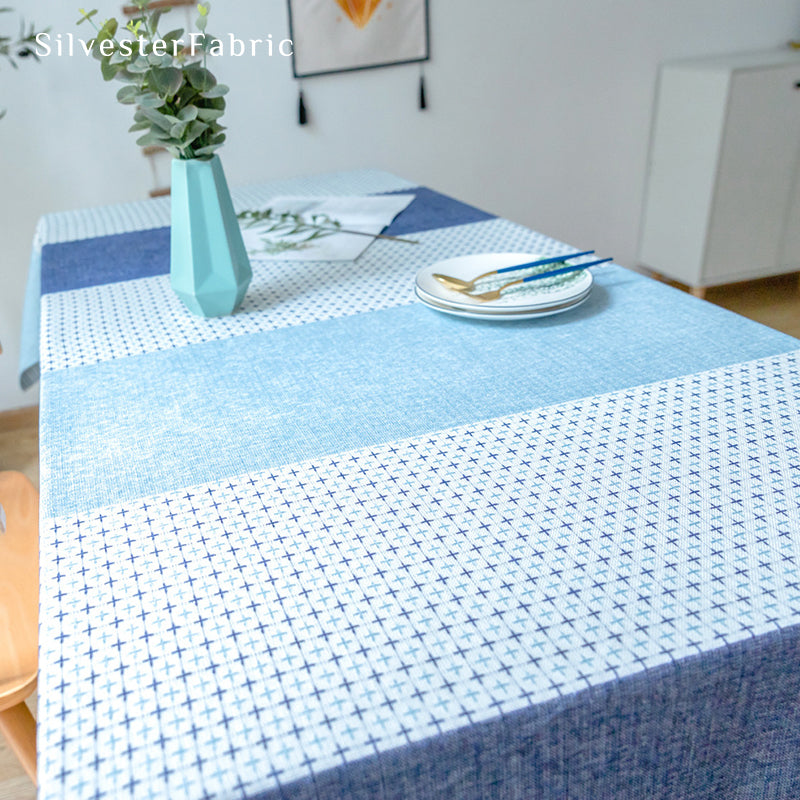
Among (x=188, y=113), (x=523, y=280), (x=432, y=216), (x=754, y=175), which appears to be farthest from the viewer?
(x=754, y=175)

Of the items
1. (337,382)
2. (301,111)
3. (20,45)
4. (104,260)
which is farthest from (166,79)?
(301,111)

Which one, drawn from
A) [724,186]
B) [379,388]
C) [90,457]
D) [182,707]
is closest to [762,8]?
[724,186]

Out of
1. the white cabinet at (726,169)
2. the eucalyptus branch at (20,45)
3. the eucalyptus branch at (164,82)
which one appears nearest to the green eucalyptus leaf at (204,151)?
the eucalyptus branch at (164,82)

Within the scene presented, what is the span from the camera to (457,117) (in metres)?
3.01

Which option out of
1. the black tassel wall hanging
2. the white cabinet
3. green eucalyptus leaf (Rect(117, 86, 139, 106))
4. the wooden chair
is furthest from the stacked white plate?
the white cabinet

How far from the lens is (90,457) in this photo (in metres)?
0.78

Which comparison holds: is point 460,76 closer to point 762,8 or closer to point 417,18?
point 417,18

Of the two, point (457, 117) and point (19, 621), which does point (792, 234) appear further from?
point (19, 621)

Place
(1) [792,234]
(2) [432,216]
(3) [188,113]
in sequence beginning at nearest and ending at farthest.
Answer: (3) [188,113] → (2) [432,216] → (1) [792,234]

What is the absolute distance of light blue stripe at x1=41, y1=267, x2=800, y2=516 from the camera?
2.55 ft

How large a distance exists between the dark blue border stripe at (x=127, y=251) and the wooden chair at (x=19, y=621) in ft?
1.18

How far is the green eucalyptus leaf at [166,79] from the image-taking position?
0.97 metres

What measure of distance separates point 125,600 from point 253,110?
95.9 inches

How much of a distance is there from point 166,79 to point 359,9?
77.7 inches
